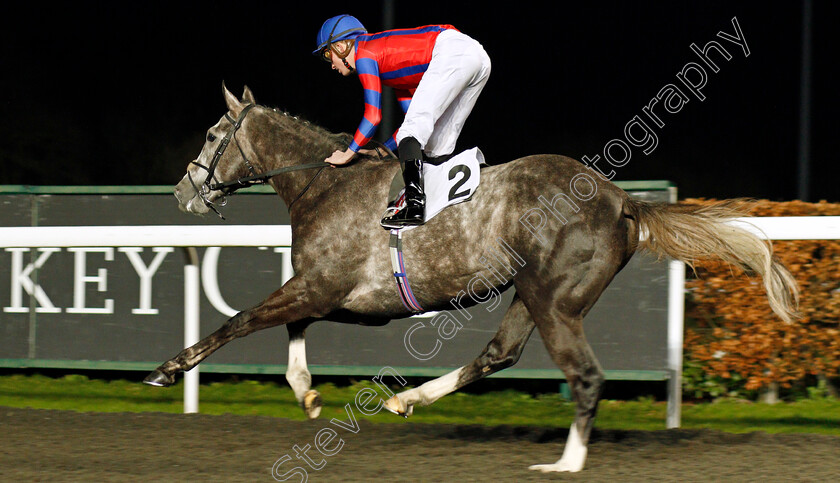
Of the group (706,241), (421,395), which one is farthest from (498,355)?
(706,241)

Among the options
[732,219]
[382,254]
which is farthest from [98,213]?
[732,219]

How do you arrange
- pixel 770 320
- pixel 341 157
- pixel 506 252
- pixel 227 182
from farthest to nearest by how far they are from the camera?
1. pixel 770 320
2. pixel 227 182
3. pixel 341 157
4. pixel 506 252

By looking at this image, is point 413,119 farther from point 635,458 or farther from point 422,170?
point 635,458

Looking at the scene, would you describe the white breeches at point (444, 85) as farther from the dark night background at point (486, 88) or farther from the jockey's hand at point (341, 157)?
the dark night background at point (486, 88)

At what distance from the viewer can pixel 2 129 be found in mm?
9852

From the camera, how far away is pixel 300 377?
3967mm

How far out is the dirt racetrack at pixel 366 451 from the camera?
11.5 ft

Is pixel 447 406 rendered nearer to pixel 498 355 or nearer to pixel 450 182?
pixel 498 355

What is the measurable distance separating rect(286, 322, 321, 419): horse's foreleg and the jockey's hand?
2.20 ft

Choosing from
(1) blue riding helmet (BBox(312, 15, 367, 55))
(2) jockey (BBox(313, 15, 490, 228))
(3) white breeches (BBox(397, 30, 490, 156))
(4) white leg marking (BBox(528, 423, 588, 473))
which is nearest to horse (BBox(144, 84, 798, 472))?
(4) white leg marking (BBox(528, 423, 588, 473))

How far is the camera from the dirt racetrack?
11.5 ft

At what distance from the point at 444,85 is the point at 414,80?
0.20 metres

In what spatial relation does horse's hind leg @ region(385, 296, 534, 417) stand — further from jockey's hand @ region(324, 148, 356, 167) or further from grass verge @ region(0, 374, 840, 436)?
jockey's hand @ region(324, 148, 356, 167)

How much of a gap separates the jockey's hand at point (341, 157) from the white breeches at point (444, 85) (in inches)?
12.0
